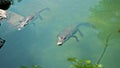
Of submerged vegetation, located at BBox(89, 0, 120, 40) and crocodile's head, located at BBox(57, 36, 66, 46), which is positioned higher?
submerged vegetation, located at BBox(89, 0, 120, 40)

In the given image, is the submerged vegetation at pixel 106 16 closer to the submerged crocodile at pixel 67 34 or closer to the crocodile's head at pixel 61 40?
the submerged crocodile at pixel 67 34

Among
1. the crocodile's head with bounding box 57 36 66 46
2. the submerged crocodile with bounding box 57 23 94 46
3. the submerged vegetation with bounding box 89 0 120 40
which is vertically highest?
the submerged vegetation with bounding box 89 0 120 40

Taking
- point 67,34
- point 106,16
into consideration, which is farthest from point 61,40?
point 106,16

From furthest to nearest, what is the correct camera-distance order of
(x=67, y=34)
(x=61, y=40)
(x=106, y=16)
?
(x=106, y=16), (x=67, y=34), (x=61, y=40)

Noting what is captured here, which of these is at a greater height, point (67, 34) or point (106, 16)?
point (106, 16)

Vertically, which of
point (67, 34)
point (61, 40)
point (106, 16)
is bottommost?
point (61, 40)

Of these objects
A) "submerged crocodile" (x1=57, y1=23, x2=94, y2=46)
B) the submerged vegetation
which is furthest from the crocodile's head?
the submerged vegetation

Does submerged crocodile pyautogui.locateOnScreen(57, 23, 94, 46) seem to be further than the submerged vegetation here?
No

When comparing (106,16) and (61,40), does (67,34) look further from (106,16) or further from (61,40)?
(106,16)

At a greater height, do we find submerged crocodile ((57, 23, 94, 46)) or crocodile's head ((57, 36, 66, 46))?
submerged crocodile ((57, 23, 94, 46))

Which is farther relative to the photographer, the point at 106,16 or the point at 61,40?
the point at 106,16

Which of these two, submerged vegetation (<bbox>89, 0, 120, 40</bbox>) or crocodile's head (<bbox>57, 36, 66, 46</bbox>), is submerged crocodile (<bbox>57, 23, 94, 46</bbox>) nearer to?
crocodile's head (<bbox>57, 36, 66, 46</bbox>)
